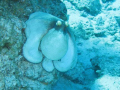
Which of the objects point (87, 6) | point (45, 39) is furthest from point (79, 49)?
point (87, 6)

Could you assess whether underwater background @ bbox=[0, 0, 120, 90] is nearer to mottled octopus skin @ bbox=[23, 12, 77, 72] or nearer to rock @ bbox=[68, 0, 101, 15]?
mottled octopus skin @ bbox=[23, 12, 77, 72]

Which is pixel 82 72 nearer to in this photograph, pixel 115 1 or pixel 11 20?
pixel 11 20

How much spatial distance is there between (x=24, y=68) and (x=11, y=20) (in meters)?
0.69

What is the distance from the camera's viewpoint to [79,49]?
4.66 metres

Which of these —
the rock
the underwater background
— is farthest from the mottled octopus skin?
the rock

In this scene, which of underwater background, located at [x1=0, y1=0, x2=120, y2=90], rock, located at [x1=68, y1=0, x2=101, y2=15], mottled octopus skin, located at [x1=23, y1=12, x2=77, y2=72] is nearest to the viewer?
underwater background, located at [x1=0, y1=0, x2=120, y2=90]

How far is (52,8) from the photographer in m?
2.71

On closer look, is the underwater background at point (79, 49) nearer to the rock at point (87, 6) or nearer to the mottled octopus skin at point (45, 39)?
the mottled octopus skin at point (45, 39)

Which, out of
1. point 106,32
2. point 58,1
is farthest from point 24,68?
point 106,32

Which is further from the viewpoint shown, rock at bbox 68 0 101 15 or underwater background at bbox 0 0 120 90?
rock at bbox 68 0 101 15

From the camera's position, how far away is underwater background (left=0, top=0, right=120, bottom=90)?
4.99 ft

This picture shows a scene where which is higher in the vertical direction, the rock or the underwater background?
the rock

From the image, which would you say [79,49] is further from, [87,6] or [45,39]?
[87,6]

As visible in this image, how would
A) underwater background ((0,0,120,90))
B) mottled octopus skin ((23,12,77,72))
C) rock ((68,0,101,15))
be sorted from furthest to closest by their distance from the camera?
rock ((68,0,101,15)), mottled octopus skin ((23,12,77,72)), underwater background ((0,0,120,90))
